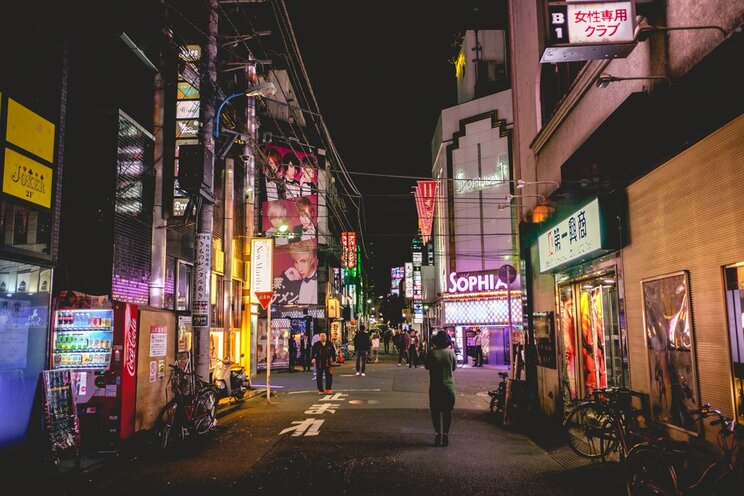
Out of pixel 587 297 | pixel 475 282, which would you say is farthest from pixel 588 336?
pixel 475 282

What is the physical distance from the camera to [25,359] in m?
9.25

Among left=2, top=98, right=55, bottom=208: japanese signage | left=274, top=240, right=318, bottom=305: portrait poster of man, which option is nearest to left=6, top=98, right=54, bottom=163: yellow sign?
left=2, top=98, right=55, bottom=208: japanese signage

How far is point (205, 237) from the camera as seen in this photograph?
12.6m

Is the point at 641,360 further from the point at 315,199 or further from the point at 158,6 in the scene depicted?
the point at 315,199

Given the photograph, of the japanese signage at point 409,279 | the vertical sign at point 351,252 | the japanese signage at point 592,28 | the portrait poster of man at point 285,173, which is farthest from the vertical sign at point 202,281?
the japanese signage at point 409,279

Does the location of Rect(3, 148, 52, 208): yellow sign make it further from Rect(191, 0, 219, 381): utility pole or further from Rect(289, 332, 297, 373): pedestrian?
Rect(289, 332, 297, 373): pedestrian

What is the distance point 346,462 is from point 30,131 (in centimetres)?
784

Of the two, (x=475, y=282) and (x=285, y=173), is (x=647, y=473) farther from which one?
(x=285, y=173)

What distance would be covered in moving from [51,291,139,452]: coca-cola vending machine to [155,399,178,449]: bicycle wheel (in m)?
0.50

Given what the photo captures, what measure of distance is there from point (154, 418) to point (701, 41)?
439 inches

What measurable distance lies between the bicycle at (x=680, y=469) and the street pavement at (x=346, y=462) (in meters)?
1.16

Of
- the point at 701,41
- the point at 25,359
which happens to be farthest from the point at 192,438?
the point at 701,41

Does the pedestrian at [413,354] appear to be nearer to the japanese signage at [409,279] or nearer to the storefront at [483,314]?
the storefront at [483,314]

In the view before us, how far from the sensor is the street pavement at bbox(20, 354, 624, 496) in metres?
7.21
